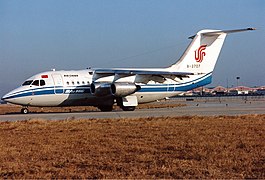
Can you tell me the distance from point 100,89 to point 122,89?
1.65 meters

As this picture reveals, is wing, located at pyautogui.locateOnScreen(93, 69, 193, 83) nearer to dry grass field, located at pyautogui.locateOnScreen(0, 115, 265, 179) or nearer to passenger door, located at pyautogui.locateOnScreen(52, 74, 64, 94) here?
passenger door, located at pyautogui.locateOnScreen(52, 74, 64, 94)

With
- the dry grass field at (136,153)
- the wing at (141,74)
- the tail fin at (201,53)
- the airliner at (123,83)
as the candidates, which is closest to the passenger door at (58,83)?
the airliner at (123,83)

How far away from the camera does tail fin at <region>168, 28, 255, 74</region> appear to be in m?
36.8

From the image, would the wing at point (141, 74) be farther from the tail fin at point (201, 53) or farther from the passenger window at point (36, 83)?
the passenger window at point (36, 83)

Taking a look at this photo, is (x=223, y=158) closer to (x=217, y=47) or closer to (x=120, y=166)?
(x=120, y=166)

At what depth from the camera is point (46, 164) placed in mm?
9484

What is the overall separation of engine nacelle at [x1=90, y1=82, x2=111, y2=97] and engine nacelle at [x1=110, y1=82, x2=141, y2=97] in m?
0.42

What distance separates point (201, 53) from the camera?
122ft

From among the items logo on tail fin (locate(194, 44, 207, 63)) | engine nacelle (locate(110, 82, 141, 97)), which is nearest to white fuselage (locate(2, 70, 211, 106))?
engine nacelle (locate(110, 82, 141, 97))

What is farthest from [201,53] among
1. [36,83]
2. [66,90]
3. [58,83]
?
[36,83]

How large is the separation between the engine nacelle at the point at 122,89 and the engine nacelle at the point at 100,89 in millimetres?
421

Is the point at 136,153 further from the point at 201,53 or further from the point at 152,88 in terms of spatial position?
the point at 201,53

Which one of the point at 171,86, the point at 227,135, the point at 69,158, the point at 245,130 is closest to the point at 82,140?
the point at 69,158

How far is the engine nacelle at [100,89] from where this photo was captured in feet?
107
